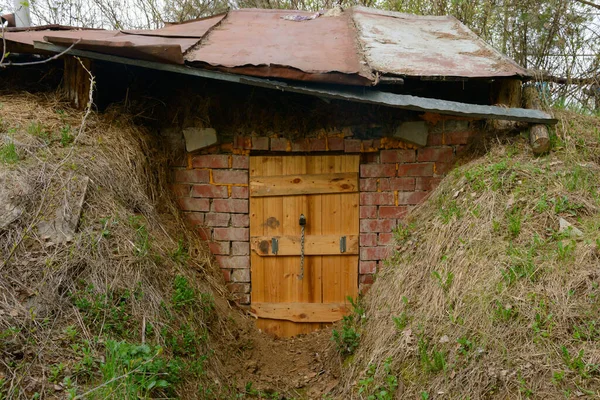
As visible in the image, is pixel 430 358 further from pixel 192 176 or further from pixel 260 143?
pixel 192 176

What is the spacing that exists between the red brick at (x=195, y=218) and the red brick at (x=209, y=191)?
0.20 m

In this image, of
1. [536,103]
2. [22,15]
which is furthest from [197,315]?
[22,15]

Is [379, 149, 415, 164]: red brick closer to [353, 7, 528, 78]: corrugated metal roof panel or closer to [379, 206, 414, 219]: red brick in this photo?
[379, 206, 414, 219]: red brick

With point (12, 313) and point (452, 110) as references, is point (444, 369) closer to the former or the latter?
point (452, 110)

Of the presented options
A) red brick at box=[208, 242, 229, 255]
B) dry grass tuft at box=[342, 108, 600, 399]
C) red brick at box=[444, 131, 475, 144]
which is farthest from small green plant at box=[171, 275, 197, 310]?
red brick at box=[444, 131, 475, 144]

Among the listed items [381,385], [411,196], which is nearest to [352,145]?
[411,196]

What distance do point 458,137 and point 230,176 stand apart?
2.39 meters

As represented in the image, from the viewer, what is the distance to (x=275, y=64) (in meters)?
3.84

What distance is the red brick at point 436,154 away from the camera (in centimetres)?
466

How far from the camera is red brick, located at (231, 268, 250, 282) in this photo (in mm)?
4875

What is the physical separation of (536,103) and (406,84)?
4.19 feet

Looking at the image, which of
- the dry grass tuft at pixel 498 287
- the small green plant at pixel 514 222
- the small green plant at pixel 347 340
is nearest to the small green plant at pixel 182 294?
the small green plant at pixel 347 340

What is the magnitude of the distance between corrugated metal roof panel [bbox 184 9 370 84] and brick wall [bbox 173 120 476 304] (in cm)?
87

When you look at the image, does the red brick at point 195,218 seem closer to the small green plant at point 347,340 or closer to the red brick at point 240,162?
the red brick at point 240,162
